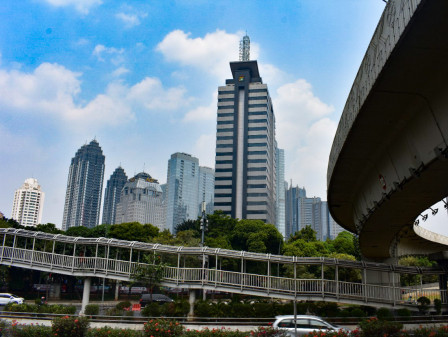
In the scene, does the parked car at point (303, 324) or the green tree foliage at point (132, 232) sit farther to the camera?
the green tree foliage at point (132, 232)

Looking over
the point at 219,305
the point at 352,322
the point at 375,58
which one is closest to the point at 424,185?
the point at 375,58

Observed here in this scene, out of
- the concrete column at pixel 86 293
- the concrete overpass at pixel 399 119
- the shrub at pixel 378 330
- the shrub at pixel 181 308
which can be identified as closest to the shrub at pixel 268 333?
the shrub at pixel 378 330

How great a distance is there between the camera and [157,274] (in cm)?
2661

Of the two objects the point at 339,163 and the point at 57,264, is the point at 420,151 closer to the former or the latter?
the point at 339,163

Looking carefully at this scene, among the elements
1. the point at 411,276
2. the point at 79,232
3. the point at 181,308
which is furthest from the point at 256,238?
the point at 181,308

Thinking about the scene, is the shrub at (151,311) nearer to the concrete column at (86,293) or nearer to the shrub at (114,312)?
the shrub at (114,312)

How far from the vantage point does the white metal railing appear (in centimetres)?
2548

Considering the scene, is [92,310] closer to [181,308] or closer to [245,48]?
[181,308]

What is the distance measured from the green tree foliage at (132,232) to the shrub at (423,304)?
40.7 metres

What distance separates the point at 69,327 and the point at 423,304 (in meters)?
22.5

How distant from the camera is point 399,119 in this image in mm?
9945

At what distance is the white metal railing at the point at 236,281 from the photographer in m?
25.5

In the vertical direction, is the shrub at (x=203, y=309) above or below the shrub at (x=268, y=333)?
below

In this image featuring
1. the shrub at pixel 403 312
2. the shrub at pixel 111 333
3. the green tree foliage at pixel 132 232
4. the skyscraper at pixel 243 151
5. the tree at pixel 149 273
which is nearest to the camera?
the shrub at pixel 111 333
